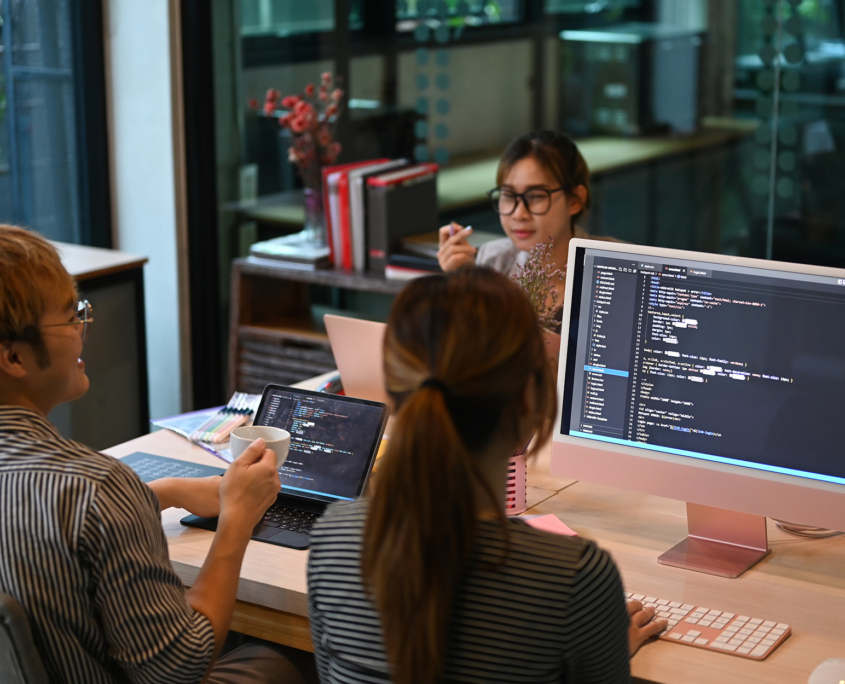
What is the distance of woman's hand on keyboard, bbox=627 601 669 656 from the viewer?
137 cm

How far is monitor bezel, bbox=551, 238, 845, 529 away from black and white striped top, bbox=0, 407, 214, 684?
612mm

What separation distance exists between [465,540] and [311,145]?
2638mm

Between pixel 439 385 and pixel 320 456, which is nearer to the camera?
pixel 439 385

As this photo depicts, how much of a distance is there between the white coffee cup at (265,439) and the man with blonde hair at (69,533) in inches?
12.0

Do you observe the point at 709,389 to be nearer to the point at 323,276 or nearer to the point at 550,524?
the point at 550,524

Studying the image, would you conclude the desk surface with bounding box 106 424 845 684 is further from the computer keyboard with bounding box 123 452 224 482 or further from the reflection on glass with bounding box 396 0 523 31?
the reflection on glass with bounding box 396 0 523 31

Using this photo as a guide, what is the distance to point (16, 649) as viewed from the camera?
1.20 meters

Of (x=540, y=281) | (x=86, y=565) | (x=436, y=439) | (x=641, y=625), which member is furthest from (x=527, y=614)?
(x=540, y=281)

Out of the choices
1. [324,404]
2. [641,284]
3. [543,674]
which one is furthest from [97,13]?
[543,674]

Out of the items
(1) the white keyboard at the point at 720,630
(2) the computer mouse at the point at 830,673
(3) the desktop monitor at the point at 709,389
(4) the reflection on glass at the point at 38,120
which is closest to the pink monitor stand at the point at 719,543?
(3) the desktop monitor at the point at 709,389

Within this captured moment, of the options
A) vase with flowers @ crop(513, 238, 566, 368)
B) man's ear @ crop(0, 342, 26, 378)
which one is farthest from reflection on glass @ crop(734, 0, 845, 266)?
man's ear @ crop(0, 342, 26, 378)

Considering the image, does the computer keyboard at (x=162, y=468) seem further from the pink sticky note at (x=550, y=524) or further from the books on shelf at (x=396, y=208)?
the books on shelf at (x=396, y=208)

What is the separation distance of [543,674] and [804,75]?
2.50 meters

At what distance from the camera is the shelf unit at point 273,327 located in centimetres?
354
